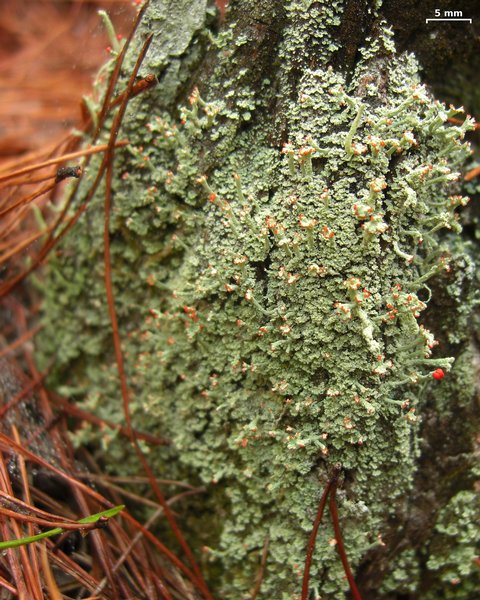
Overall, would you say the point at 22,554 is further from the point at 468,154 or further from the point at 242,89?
the point at 468,154

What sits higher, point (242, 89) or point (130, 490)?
point (242, 89)

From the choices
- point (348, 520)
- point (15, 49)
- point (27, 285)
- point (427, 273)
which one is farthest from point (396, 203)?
point (15, 49)

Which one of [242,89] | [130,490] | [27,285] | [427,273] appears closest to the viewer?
[427,273]

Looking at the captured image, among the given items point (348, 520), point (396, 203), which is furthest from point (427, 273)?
point (348, 520)

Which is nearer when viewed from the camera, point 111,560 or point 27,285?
point 111,560

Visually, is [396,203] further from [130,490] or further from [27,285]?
[27,285]

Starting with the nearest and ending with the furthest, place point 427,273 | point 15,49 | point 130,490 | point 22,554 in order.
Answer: point 22,554 < point 427,273 < point 130,490 < point 15,49

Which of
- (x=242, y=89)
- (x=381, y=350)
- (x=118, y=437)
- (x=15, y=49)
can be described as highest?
(x=15, y=49)
